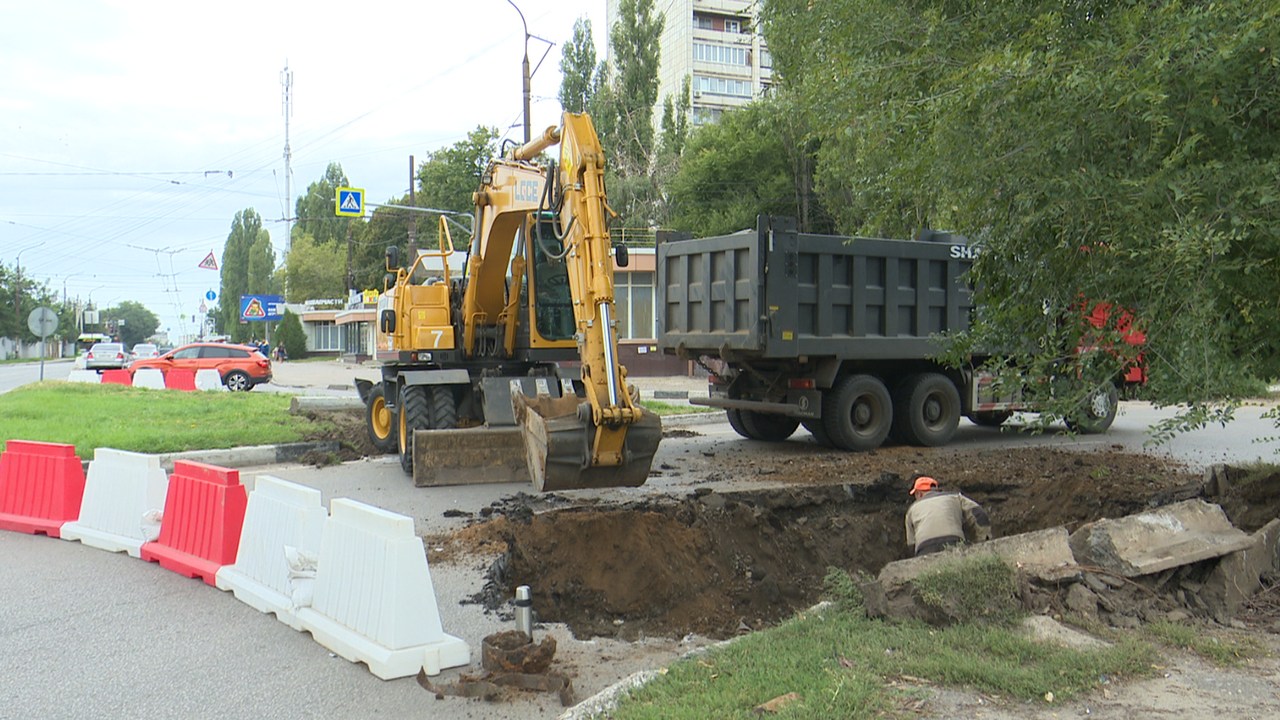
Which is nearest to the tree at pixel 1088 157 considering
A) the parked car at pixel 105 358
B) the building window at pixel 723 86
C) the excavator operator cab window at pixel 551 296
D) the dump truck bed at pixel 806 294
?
the dump truck bed at pixel 806 294

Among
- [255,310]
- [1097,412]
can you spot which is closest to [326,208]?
[255,310]

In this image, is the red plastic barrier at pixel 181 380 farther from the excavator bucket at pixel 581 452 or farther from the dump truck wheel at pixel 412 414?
the excavator bucket at pixel 581 452

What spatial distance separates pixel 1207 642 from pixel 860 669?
68.7 inches

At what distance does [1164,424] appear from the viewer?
5.46m

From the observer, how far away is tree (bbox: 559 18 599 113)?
151 ft

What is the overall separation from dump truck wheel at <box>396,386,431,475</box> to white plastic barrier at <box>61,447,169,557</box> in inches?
138

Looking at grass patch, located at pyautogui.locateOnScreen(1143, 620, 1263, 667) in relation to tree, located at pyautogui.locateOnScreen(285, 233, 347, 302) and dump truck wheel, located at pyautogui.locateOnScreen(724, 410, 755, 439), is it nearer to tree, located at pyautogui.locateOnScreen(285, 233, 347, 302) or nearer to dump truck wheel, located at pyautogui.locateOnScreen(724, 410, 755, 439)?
dump truck wheel, located at pyautogui.locateOnScreen(724, 410, 755, 439)

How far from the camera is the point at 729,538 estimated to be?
751 cm

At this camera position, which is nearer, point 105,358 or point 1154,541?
point 1154,541

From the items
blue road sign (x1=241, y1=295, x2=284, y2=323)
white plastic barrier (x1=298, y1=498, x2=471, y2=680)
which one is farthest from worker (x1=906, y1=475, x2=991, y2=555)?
blue road sign (x1=241, y1=295, x2=284, y2=323)

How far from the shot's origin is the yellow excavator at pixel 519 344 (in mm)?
7664

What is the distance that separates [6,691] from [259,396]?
16.6m

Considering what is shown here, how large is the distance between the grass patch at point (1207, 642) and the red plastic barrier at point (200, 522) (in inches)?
224

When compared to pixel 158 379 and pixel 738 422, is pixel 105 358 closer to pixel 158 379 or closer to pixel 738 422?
pixel 158 379
